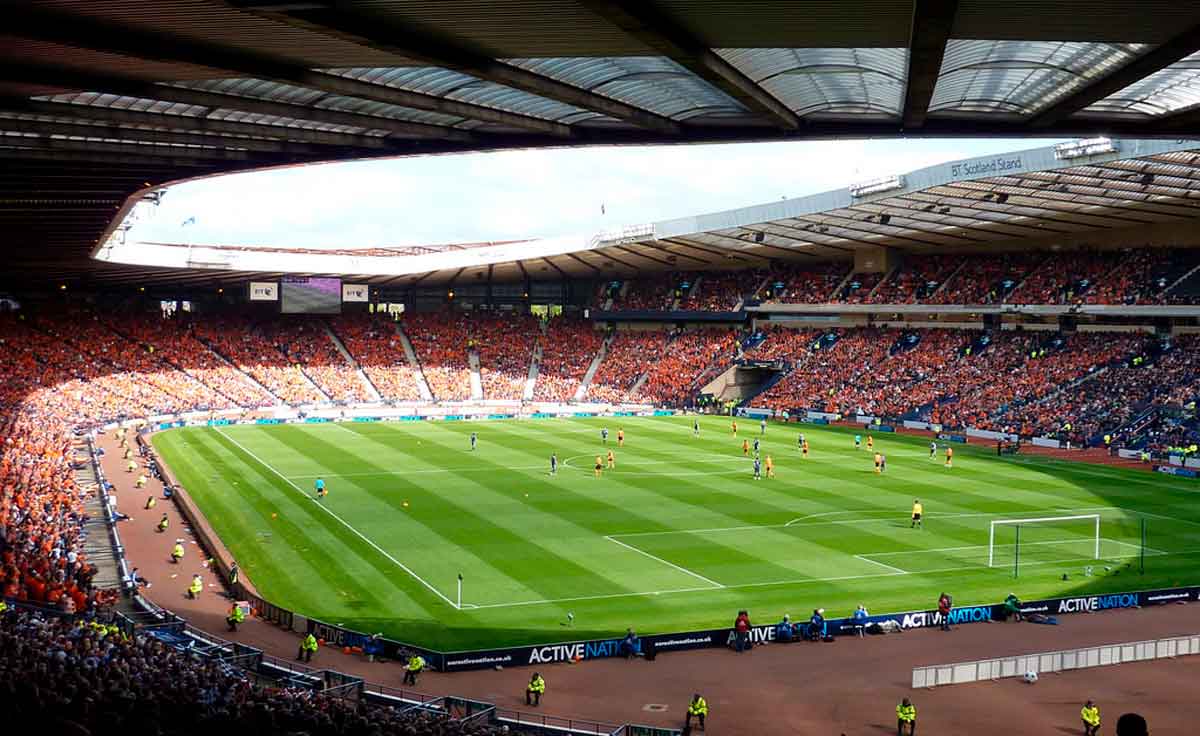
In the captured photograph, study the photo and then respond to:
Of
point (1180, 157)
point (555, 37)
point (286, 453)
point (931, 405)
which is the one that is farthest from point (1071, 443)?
point (555, 37)

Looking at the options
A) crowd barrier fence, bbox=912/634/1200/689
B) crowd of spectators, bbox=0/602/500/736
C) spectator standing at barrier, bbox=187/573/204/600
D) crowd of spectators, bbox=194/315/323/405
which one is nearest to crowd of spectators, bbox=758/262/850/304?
crowd of spectators, bbox=194/315/323/405

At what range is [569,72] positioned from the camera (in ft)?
53.4

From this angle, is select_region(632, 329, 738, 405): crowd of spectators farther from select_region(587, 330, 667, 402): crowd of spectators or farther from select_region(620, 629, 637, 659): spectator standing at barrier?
select_region(620, 629, 637, 659): spectator standing at barrier

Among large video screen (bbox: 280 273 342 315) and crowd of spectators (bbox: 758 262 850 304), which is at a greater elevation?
crowd of spectators (bbox: 758 262 850 304)

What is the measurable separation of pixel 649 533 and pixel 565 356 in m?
60.2

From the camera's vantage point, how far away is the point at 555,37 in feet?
42.8

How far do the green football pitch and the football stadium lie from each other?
0.26 meters

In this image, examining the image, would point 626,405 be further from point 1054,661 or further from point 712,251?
point 1054,661

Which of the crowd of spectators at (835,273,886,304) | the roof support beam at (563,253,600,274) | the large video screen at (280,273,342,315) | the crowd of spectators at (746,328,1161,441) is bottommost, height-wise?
the crowd of spectators at (746,328,1161,441)

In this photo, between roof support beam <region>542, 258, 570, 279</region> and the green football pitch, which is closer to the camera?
the green football pitch

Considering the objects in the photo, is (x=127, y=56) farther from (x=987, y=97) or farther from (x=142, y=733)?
(x=987, y=97)

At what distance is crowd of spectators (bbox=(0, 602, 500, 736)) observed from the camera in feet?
38.8

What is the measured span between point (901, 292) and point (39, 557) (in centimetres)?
6684

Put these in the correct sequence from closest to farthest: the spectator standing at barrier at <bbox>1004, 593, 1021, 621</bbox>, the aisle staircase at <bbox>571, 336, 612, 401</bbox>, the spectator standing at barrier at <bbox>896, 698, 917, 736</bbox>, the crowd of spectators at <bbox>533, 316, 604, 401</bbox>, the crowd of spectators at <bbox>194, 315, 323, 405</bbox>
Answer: the spectator standing at barrier at <bbox>896, 698, 917, 736</bbox>, the spectator standing at barrier at <bbox>1004, 593, 1021, 621</bbox>, the crowd of spectators at <bbox>194, 315, 323, 405</bbox>, the aisle staircase at <bbox>571, 336, 612, 401</bbox>, the crowd of spectators at <bbox>533, 316, 604, 401</bbox>
